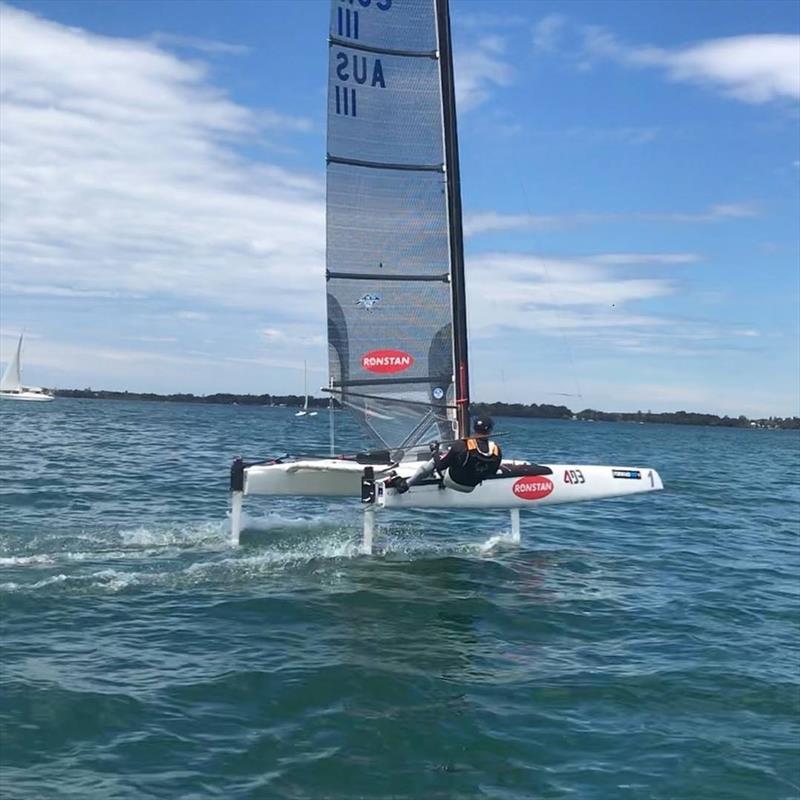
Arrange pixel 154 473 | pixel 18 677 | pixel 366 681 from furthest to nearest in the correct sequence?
pixel 154 473, pixel 366 681, pixel 18 677

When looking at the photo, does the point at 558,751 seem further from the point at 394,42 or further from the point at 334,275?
the point at 394,42

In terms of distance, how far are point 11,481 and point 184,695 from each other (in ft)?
38.1

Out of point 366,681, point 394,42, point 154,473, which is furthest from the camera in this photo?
point 154,473

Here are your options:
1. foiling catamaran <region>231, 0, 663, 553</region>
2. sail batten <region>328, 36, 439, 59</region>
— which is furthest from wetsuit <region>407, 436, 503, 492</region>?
sail batten <region>328, 36, 439, 59</region>

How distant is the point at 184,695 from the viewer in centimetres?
590

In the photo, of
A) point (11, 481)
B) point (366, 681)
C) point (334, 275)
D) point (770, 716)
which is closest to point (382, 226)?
point (334, 275)

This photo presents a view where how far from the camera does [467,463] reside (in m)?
10.4

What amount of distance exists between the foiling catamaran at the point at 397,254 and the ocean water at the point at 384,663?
99 centimetres

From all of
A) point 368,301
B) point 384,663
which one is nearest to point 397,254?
point 368,301

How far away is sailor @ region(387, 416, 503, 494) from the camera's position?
407 inches

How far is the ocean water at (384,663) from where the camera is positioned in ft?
16.7

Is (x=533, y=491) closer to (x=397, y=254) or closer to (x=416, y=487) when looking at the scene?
(x=416, y=487)

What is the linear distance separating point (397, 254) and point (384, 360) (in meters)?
1.39

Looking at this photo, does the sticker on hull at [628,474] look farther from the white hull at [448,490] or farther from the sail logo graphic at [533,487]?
the sail logo graphic at [533,487]
